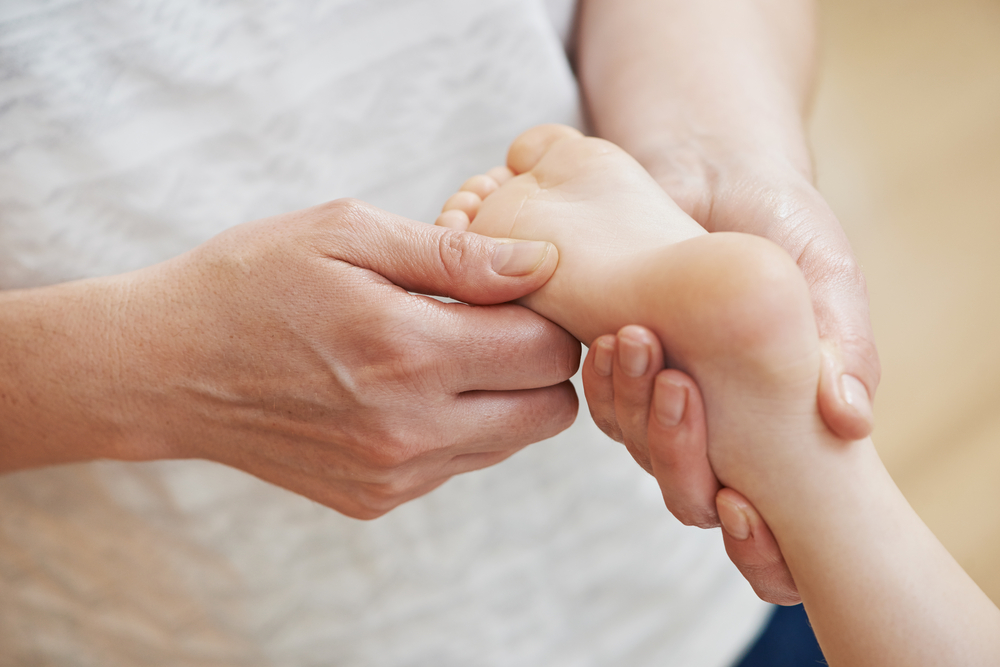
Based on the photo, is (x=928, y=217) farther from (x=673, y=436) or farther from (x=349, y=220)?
(x=349, y=220)

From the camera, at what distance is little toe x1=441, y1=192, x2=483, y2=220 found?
58 cm

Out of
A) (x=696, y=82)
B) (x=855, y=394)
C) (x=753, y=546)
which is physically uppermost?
(x=696, y=82)

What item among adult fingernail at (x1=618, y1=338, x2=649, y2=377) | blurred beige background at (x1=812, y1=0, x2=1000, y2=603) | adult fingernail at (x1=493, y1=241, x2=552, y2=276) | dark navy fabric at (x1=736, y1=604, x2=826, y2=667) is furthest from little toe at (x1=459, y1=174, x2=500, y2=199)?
blurred beige background at (x1=812, y1=0, x2=1000, y2=603)

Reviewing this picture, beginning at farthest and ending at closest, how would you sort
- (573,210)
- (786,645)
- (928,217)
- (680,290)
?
1. (928,217)
2. (786,645)
3. (573,210)
4. (680,290)

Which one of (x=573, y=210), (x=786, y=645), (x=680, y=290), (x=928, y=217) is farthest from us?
(x=928, y=217)

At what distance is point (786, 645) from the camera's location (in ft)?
2.54

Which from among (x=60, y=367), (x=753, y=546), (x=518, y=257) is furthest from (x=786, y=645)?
(x=60, y=367)

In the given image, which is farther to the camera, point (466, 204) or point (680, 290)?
point (466, 204)

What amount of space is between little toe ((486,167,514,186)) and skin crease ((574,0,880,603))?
0.14 m

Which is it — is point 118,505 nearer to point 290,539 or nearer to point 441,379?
point 290,539

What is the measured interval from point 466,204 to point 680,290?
0.79 ft

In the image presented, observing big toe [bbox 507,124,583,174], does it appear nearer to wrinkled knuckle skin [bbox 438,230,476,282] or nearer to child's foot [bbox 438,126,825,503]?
child's foot [bbox 438,126,825,503]

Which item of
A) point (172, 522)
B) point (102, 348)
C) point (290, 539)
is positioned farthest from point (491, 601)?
point (102, 348)

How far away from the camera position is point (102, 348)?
0.49 meters
